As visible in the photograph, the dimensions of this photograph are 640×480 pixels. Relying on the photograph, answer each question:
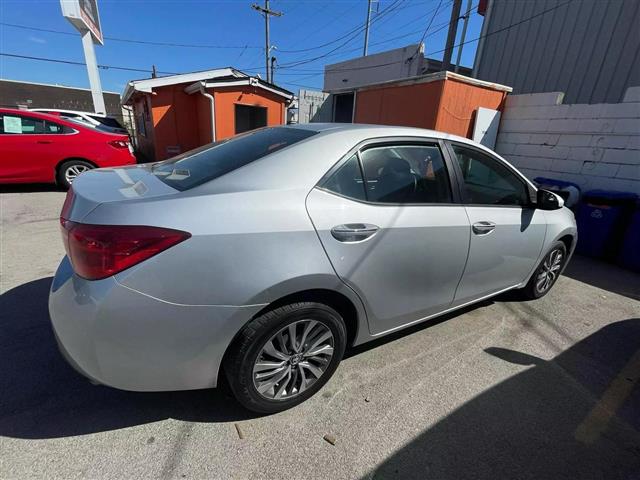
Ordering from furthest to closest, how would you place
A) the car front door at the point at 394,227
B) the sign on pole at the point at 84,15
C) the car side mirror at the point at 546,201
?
the sign on pole at the point at 84,15
the car side mirror at the point at 546,201
the car front door at the point at 394,227

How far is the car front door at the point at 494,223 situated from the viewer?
8.10 ft

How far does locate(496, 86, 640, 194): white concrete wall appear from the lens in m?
5.34

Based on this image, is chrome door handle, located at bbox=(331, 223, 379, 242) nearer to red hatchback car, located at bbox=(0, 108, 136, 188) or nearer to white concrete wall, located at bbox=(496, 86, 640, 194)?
white concrete wall, located at bbox=(496, 86, 640, 194)

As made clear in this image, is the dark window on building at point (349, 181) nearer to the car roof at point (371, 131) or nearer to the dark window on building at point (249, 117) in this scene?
the car roof at point (371, 131)

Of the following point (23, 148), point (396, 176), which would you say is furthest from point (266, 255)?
point (23, 148)

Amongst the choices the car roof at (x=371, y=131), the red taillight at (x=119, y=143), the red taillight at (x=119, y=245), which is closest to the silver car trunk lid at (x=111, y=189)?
the red taillight at (x=119, y=245)

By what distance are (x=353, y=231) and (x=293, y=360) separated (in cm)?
80

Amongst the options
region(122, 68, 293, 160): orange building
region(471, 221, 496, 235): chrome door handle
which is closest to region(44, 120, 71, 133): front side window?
region(122, 68, 293, 160): orange building

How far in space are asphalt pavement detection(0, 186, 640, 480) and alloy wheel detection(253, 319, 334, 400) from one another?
7.2 inches

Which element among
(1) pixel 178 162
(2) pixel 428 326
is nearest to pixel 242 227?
(1) pixel 178 162

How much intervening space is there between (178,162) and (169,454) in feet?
5.63

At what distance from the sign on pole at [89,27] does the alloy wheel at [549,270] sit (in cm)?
1520

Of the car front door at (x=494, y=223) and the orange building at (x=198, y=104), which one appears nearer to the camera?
the car front door at (x=494, y=223)

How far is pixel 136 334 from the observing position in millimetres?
1489
